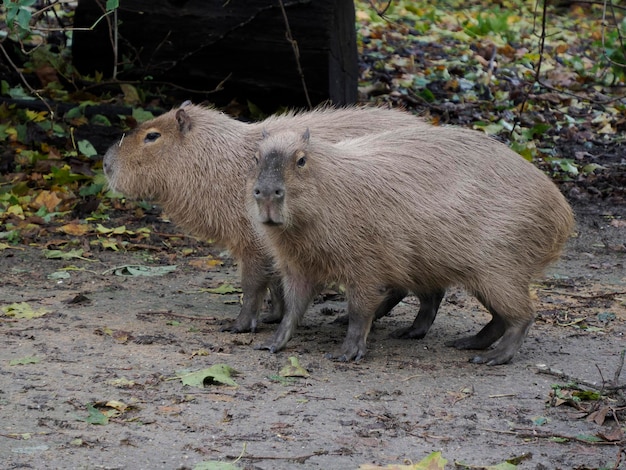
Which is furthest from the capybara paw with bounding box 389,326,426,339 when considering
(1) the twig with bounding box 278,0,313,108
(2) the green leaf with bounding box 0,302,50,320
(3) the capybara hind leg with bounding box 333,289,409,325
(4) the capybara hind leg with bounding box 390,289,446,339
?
(1) the twig with bounding box 278,0,313,108

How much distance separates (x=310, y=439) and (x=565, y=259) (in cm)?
329

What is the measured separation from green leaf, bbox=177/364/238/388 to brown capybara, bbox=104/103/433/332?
843 mm

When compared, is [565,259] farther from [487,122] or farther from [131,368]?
[131,368]

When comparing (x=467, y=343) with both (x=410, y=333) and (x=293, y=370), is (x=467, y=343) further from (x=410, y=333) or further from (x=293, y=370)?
(x=293, y=370)

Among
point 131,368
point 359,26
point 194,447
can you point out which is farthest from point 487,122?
point 194,447

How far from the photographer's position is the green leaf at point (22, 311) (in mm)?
4507

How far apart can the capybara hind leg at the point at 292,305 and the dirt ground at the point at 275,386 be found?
0.11m

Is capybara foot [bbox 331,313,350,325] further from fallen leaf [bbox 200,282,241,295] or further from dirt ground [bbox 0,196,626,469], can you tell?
fallen leaf [bbox 200,282,241,295]

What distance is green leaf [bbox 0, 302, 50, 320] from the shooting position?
4.51 m

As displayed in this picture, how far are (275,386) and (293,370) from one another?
0.64 feet

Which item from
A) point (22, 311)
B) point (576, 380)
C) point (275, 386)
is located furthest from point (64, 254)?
point (576, 380)

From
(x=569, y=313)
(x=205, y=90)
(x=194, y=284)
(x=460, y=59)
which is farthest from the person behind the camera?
(x=460, y=59)

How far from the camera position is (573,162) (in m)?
7.85

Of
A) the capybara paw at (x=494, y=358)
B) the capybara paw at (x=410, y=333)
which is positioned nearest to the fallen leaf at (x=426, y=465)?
the capybara paw at (x=494, y=358)
